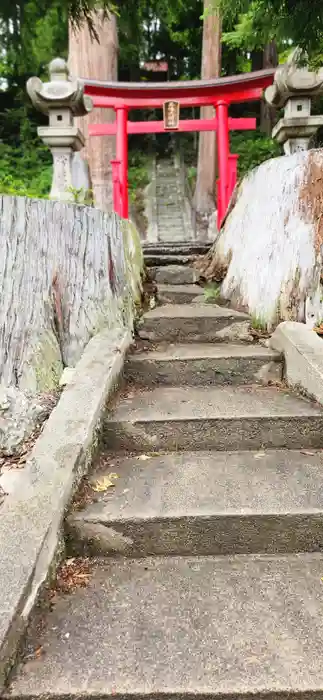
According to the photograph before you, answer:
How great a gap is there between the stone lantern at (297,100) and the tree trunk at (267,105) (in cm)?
683

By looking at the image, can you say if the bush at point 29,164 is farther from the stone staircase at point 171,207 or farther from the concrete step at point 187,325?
the concrete step at point 187,325

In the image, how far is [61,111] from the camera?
5.78 m

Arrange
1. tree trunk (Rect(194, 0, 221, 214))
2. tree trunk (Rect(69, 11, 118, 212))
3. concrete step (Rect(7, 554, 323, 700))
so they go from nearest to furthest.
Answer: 1. concrete step (Rect(7, 554, 323, 700))
2. tree trunk (Rect(69, 11, 118, 212))
3. tree trunk (Rect(194, 0, 221, 214))

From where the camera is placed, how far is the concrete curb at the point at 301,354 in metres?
2.49

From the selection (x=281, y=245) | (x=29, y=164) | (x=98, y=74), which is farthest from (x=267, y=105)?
(x=281, y=245)

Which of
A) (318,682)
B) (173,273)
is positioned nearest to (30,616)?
(318,682)

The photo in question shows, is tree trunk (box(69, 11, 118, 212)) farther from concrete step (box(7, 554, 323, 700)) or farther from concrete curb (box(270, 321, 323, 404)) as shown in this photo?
concrete step (box(7, 554, 323, 700))

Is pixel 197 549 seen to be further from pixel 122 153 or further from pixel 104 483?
pixel 122 153

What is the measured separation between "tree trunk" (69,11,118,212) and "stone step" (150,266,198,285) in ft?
16.0

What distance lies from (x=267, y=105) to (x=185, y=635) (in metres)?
12.5

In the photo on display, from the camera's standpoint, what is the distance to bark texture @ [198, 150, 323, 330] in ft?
10.1

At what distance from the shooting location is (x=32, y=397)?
265 cm

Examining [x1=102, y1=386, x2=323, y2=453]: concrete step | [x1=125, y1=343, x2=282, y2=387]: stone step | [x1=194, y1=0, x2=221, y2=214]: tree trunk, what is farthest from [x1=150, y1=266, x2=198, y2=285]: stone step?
[x1=194, y1=0, x2=221, y2=214]: tree trunk

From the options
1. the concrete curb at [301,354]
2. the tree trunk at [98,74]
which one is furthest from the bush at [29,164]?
the concrete curb at [301,354]
